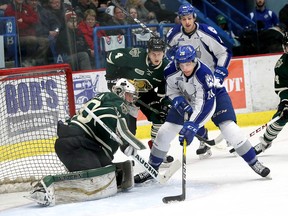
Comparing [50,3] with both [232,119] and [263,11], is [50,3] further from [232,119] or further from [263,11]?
[232,119]

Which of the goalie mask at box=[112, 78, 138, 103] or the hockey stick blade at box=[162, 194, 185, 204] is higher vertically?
the goalie mask at box=[112, 78, 138, 103]

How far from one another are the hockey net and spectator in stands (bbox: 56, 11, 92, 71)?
206cm

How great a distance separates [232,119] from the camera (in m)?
5.04

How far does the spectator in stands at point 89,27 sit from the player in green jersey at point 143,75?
2.11 metres

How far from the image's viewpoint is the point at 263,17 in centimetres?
882

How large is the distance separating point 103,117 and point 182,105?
1.76ft

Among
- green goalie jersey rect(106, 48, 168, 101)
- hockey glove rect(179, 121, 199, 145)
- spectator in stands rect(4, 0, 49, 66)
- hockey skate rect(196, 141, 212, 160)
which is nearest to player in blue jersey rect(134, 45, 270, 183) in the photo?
hockey glove rect(179, 121, 199, 145)

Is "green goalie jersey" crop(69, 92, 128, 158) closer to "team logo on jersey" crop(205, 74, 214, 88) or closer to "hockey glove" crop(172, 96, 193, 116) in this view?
"hockey glove" crop(172, 96, 193, 116)

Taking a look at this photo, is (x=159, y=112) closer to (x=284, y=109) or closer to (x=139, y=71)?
(x=139, y=71)

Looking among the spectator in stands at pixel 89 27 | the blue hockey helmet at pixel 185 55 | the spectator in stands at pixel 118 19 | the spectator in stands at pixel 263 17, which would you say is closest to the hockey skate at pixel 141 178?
the blue hockey helmet at pixel 185 55

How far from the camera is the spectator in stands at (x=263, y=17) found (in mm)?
8797

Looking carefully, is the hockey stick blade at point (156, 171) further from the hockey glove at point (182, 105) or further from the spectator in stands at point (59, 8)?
the spectator in stands at point (59, 8)

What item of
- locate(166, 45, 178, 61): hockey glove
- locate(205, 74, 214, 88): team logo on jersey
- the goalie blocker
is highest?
locate(166, 45, 178, 61): hockey glove

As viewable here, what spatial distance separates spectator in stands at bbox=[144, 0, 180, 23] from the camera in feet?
27.4
